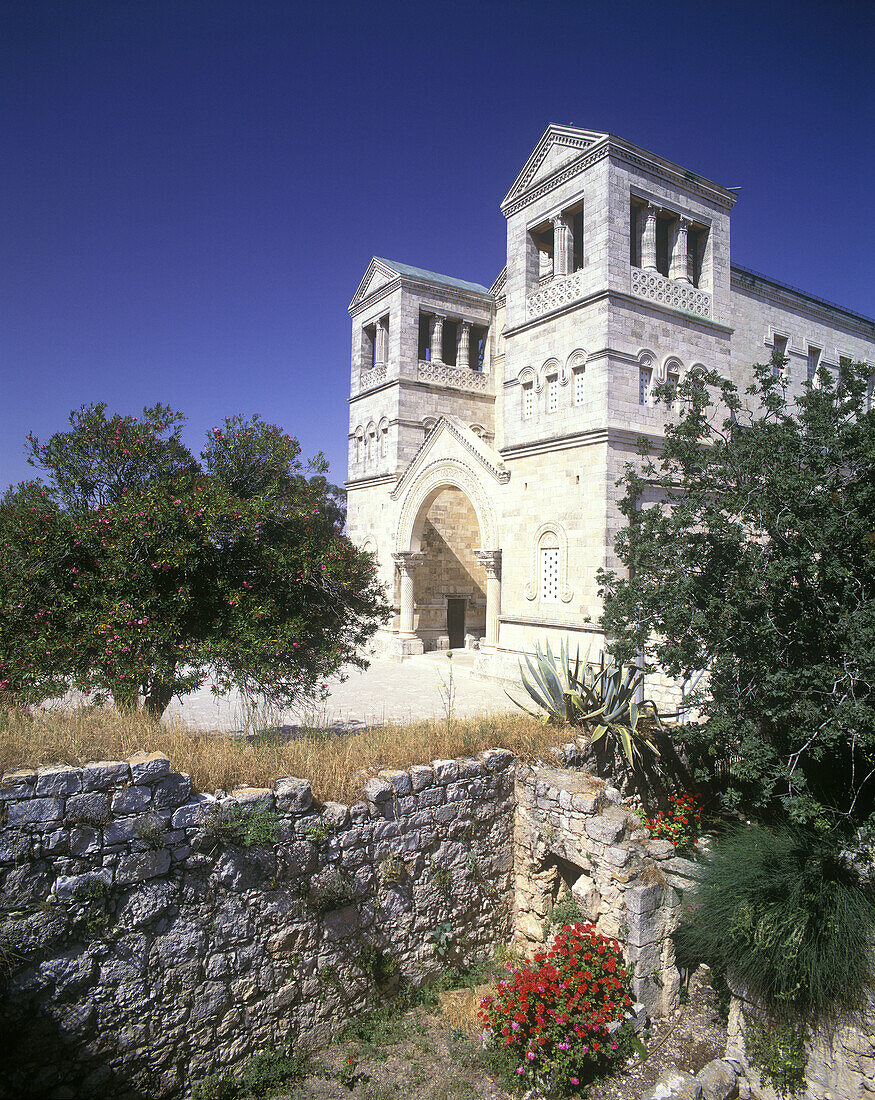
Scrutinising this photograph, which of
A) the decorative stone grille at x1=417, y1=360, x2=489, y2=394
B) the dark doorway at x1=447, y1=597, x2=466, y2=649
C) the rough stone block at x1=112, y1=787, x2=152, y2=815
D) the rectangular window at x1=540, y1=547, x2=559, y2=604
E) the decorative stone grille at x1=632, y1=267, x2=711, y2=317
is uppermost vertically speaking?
the decorative stone grille at x1=417, y1=360, x2=489, y2=394

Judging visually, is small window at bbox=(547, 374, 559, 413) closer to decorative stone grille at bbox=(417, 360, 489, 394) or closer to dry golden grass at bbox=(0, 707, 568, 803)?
decorative stone grille at bbox=(417, 360, 489, 394)

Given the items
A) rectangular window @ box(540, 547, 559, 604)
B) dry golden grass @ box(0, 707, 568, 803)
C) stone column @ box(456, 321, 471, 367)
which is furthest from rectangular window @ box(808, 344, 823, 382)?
dry golden grass @ box(0, 707, 568, 803)

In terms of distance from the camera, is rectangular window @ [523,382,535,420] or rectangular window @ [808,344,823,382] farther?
rectangular window @ [808,344,823,382]

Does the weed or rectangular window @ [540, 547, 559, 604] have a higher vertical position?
rectangular window @ [540, 547, 559, 604]

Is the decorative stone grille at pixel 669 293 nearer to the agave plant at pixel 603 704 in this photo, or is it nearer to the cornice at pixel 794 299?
the cornice at pixel 794 299

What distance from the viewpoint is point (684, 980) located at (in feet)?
22.2

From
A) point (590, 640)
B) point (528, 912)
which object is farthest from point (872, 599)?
point (590, 640)

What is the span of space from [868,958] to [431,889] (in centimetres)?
400

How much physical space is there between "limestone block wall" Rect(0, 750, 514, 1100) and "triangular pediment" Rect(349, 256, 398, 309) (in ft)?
67.7

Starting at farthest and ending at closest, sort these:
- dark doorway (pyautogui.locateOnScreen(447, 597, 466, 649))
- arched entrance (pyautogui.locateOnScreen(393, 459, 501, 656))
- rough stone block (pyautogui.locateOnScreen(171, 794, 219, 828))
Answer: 1. dark doorway (pyautogui.locateOnScreen(447, 597, 466, 649))
2. arched entrance (pyautogui.locateOnScreen(393, 459, 501, 656))
3. rough stone block (pyautogui.locateOnScreen(171, 794, 219, 828))

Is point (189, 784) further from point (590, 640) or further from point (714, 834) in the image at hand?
point (590, 640)

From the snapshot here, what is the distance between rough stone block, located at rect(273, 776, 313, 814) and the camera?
594 cm

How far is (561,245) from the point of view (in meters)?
16.2

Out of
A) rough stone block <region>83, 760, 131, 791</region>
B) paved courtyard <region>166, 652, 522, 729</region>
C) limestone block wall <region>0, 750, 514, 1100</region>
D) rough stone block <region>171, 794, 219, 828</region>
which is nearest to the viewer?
limestone block wall <region>0, 750, 514, 1100</region>
